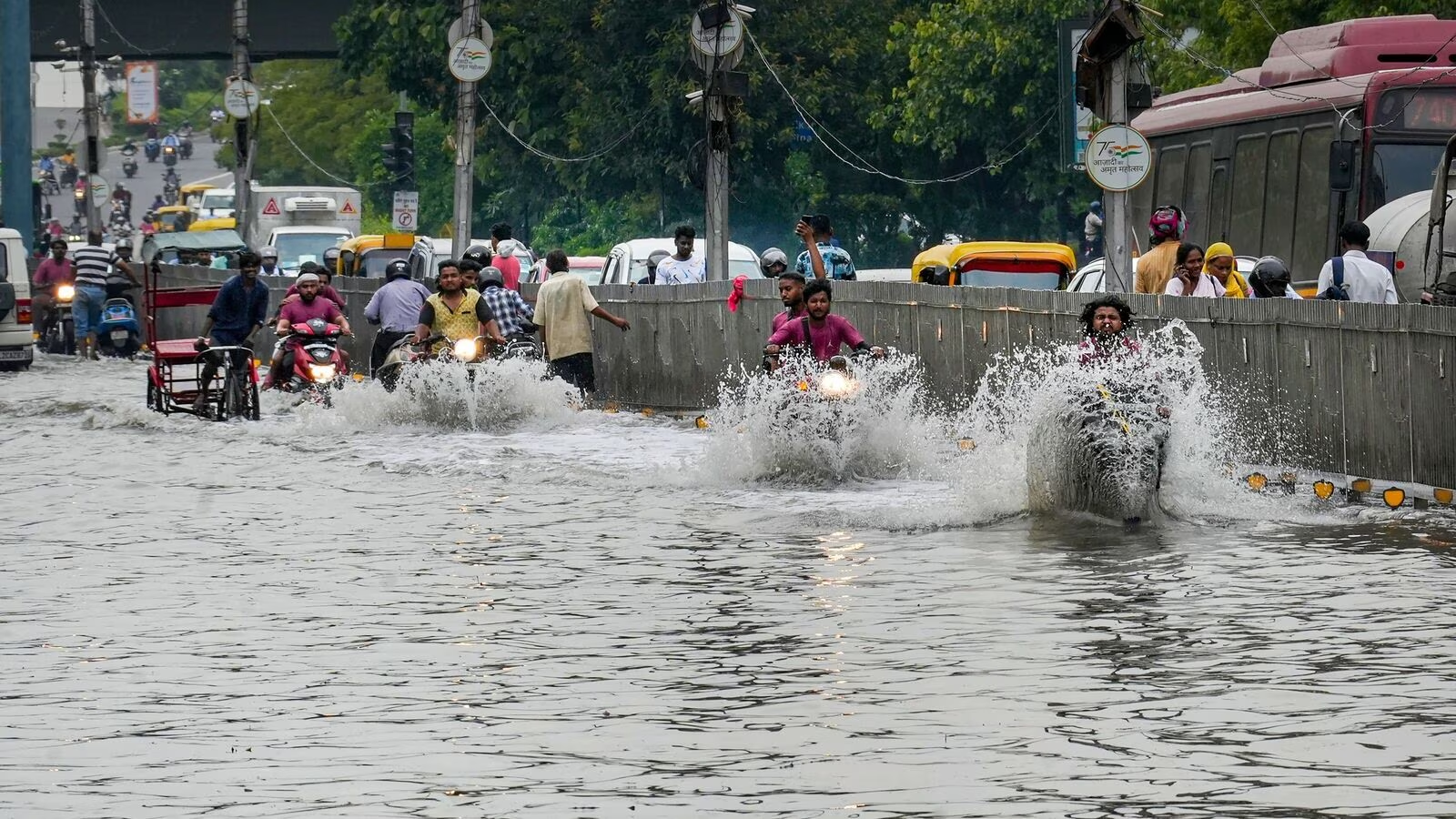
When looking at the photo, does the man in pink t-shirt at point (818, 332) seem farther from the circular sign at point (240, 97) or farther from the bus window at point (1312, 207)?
the circular sign at point (240, 97)

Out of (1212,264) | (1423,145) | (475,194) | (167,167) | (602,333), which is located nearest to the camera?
(1212,264)

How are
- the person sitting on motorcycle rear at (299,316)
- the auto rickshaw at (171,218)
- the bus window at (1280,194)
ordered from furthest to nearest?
the auto rickshaw at (171,218), the bus window at (1280,194), the person sitting on motorcycle rear at (299,316)

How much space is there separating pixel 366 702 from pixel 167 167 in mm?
146720

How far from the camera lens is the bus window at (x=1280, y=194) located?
2473cm

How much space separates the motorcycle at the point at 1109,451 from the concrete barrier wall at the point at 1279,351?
1722 mm

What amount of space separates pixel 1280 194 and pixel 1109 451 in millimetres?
11382

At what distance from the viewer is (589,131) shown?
176 ft

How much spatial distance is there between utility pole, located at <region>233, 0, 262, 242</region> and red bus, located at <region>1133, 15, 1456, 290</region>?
24997 mm

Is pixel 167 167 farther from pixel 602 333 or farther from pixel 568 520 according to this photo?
pixel 568 520

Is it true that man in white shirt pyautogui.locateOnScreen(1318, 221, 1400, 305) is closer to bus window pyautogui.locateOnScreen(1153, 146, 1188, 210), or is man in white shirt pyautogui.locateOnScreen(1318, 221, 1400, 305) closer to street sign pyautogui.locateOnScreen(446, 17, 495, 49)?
bus window pyautogui.locateOnScreen(1153, 146, 1188, 210)

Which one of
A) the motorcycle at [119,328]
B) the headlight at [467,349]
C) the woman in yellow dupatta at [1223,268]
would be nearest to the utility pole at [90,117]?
the motorcycle at [119,328]

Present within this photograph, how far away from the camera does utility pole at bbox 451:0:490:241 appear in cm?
3399

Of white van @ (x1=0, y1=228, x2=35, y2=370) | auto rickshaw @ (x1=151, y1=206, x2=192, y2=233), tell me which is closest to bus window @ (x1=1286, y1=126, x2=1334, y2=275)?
white van @ (x1=0, y1=228, x2=35, y2=370)

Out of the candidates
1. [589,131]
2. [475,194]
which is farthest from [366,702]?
[475,194]
